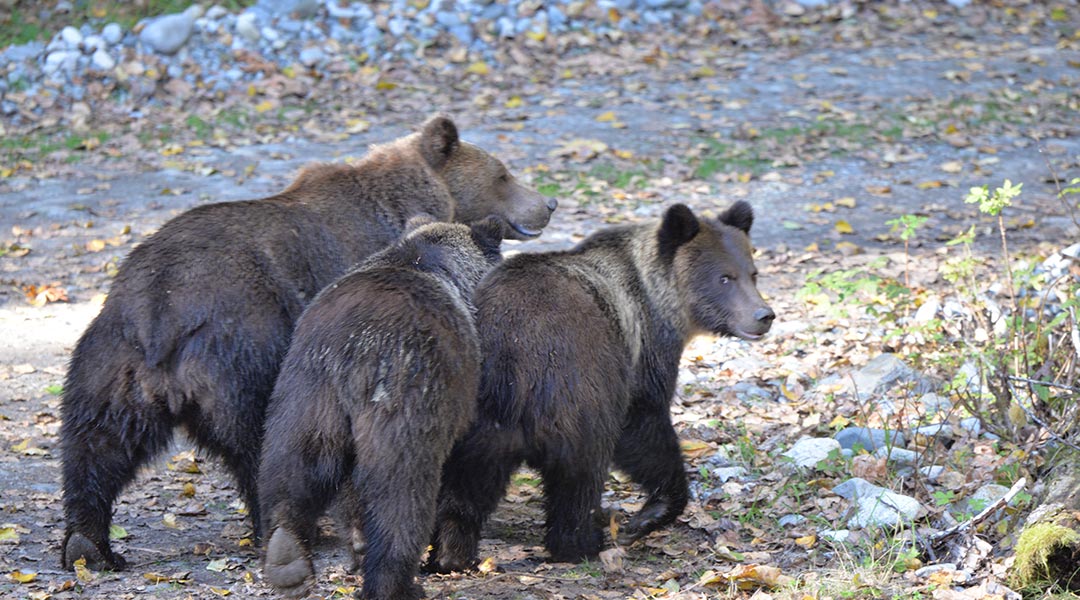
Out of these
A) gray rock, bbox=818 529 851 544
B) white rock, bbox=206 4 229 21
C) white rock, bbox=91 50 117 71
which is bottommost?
gray rock, bbox=818 529 851 544

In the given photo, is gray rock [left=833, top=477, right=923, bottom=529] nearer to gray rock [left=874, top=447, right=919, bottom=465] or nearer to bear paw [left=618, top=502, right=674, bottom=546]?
gray rock [left=874, top=447, right=919, bottom=465]

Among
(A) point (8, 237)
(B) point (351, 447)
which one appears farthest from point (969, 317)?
(A) point (8, 237)

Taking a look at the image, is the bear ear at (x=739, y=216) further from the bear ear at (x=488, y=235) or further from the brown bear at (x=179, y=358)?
the brown bear at (x=179, y=358)

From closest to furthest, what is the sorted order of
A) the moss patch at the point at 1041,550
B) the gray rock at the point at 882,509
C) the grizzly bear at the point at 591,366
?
the moss patch at the point at 1041,550
the grizzly bear at the point at 591,366
the gray rock at the point at 882,509

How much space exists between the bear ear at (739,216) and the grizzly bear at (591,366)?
0.5 inches

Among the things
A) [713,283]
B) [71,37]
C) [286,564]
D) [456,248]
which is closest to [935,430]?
[713,283]

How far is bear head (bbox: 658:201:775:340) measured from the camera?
7262 mm

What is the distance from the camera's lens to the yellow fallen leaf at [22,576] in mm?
6062

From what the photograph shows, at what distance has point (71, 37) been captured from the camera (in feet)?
54.7

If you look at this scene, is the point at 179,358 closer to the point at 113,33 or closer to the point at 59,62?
the point at 59,62

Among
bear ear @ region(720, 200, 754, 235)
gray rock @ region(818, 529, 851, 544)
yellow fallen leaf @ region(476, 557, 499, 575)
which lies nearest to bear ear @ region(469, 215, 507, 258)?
bear ear @ region(720, 200, 754, 235)

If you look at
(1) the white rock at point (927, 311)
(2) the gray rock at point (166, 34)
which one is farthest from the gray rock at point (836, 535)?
(2) the gray rock at point (166, 34)

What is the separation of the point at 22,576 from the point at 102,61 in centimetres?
1181

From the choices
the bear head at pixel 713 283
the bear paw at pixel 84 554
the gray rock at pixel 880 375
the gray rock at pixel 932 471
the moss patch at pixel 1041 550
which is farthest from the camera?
the gray rock at pixel 880 375
